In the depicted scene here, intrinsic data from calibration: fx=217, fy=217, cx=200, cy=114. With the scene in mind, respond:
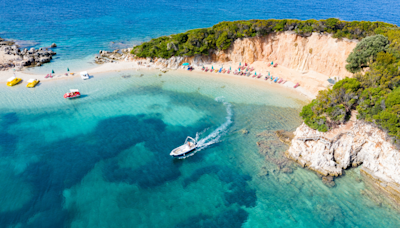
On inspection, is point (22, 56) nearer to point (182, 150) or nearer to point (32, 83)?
point (32, 83)

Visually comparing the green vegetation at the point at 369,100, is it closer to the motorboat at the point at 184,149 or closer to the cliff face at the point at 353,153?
the cliff face at the point at 353,153

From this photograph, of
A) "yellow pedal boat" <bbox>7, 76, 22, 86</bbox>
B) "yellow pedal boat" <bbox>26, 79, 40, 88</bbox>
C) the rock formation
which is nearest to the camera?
"yellow pedal boat" <bbox>26, 79, 40, 88</bbox>

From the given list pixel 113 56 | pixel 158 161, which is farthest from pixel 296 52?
pixel 113 56

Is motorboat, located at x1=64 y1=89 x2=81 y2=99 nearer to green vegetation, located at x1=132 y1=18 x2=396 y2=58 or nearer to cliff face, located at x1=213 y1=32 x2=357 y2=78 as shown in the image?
Result: green vegetation, located at x1=132 y1=18 x2=396 y2=58

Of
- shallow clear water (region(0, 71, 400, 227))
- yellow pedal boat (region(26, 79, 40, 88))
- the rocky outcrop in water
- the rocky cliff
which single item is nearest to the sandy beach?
the rocky cliff

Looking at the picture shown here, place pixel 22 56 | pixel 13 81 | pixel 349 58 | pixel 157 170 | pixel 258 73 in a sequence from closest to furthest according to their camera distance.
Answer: pixel 157 170
pixel 349 58
pixel 13 81
pixel 258 73
pixel 22 56

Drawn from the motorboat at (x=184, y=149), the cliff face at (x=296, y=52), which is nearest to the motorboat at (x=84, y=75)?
the cliff face at (x=296, y=52)
